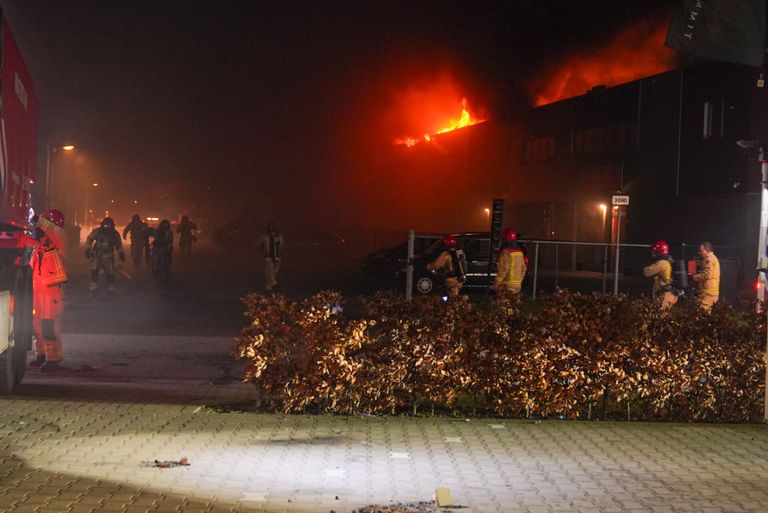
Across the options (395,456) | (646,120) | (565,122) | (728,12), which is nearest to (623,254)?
(646,120)

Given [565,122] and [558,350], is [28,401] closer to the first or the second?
[558,350]

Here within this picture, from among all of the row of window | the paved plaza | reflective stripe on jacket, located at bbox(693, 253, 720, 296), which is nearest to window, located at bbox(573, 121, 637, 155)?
the row of window

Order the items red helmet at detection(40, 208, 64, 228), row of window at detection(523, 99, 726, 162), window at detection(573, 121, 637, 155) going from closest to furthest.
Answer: red helmet at detection(40, 208, 64, 228)
row of window at detection(523, 99, 726, 162)
window at detection(573, 121, 637, 155)

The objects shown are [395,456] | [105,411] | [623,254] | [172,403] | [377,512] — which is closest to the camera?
[377,512]

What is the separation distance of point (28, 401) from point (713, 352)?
6339mm

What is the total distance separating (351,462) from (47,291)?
5.46m

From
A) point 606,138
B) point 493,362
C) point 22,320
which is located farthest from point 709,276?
point 606,138

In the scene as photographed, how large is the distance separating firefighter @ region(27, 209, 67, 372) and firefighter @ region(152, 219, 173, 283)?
43.4 feet

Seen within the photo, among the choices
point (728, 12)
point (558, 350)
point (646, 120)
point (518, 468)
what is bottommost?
point (518, 468)

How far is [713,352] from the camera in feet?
28.0

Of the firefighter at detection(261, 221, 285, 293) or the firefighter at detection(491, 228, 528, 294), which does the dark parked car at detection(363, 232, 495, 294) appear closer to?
the firefighter at detection(261, 221, 285, 293)

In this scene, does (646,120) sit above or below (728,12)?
above

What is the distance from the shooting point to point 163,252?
24.3m

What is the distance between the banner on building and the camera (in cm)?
856
